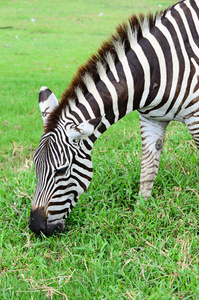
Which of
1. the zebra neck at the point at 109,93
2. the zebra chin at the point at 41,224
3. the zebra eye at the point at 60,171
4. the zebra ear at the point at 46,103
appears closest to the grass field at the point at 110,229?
the zebra chin at the point at 41,224

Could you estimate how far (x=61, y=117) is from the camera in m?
3.53

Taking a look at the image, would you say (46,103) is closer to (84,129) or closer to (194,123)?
(84,129)

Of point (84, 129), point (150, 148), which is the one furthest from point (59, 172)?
point (150, 148)

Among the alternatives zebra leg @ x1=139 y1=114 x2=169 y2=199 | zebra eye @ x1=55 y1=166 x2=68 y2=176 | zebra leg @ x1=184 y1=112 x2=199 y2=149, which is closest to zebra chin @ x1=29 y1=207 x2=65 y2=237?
zebra eye @ x1=55 y1=166 x2=68 y2=176

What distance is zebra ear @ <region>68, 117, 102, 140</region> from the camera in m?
3.28

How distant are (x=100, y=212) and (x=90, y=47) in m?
12.3

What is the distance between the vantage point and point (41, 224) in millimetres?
3572

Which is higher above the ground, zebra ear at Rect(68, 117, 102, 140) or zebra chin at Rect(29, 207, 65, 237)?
zebra ear at Rect(68, 117, 102, 140)

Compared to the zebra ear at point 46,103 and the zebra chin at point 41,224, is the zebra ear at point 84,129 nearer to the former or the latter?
the zebra ear at point 46,103

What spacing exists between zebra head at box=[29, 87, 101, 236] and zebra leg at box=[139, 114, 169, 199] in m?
1.08

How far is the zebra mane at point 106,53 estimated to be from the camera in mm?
3578

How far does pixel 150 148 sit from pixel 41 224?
1.70 meters

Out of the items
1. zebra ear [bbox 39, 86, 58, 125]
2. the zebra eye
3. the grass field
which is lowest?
the grass field

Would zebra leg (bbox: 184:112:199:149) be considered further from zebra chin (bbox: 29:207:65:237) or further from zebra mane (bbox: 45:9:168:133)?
zebra chin (bbox: 29:207:65:237)
